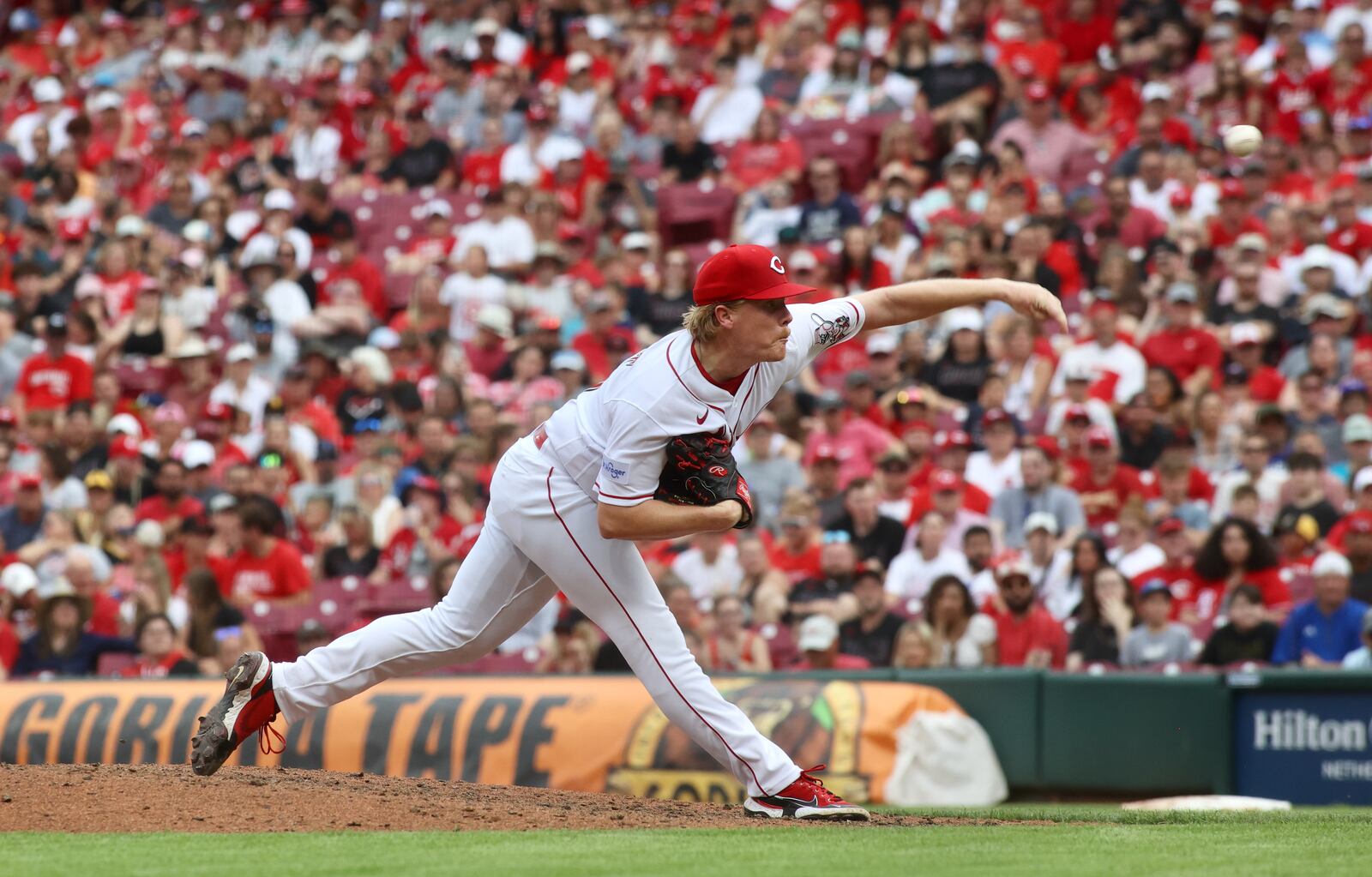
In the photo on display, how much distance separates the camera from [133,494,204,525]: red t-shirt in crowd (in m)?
12.8

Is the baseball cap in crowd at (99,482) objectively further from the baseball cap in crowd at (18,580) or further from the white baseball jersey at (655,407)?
the white baseball jersey at (655,407)

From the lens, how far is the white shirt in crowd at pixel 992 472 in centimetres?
1136

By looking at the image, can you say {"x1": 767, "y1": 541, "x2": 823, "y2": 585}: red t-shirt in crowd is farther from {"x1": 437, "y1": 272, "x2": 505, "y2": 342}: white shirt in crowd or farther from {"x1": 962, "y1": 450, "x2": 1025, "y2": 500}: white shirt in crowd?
{"x1": 437, "y1": 272, "x2": 505, "y2": 342}: white shirt in crowd

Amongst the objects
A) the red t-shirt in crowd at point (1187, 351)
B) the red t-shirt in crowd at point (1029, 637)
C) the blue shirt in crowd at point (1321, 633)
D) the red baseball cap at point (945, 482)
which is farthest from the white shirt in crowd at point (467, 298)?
the blue shirt in crowd at point (1321, 633)

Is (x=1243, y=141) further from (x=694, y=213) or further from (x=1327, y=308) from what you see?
(x=694, y=213)

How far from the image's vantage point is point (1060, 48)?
1557 cm

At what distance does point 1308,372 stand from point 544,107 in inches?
327

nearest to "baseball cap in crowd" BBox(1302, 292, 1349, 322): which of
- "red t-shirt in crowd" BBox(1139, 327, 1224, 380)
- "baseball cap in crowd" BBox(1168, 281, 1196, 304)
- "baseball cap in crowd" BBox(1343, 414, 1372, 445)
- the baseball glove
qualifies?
"red t-shirt in crowd" BBox(1139, 327, 1224, 380)

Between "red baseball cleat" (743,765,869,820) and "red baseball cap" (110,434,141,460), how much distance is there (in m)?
9.10

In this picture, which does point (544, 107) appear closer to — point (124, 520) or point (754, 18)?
point (754, 18)

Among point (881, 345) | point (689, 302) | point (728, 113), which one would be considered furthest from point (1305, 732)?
point (728, 113)

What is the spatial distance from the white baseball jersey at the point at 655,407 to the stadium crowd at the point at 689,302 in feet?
13.8

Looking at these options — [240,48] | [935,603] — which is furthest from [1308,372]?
[240,48]

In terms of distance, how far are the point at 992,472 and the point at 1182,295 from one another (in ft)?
6.00
